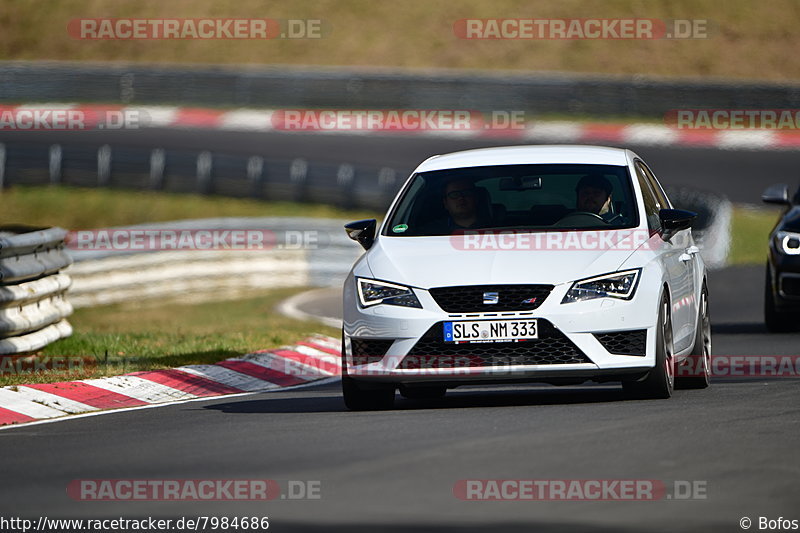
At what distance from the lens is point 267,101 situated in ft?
127

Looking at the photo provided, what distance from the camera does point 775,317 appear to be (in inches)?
594

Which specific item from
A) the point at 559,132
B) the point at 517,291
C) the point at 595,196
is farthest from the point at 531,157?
the point at 559,132

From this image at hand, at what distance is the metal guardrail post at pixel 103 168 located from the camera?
29750 millimetres

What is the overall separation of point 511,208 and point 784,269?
488cm

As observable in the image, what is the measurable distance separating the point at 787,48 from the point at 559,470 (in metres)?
38.2

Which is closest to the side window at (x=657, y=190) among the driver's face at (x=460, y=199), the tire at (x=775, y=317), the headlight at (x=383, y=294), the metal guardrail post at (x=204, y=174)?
the driver's face at (x=460, y=199)

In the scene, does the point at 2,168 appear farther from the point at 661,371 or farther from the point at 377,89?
the point at 661,371

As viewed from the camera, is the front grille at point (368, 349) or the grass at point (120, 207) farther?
the grass at point (120, 207)

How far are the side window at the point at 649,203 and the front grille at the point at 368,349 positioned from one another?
188 centimetres

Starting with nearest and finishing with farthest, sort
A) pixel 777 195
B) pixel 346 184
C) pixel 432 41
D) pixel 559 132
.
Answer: pixel 777 195 → pixel 346 184 → pixel 559 132 → pixel 432 41

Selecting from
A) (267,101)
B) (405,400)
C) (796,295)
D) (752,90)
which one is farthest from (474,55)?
(405,400)

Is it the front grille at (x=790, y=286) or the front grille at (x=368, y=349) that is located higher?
the front grille at (x=368, y=349)

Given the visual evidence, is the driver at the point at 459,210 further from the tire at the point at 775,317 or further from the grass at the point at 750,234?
the grass at the point at 750,234

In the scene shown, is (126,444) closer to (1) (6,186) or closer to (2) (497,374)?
(2) (497,374)
